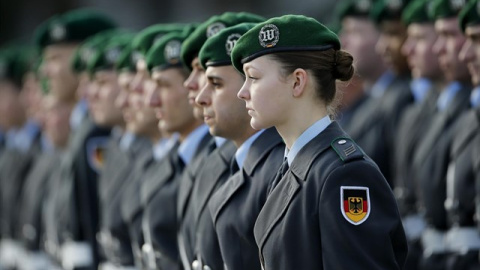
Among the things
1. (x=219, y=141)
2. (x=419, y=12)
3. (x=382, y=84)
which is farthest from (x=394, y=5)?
(x=219, y=141)

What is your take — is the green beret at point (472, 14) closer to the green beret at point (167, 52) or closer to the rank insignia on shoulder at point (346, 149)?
the green beret at point (167, 52)

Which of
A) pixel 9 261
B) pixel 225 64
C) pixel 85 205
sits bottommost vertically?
pixel 9 261

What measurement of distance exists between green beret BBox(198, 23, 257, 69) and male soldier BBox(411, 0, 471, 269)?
2.18m

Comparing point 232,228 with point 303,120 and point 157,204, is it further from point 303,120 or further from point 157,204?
point 157,204

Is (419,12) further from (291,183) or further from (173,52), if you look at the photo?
(291,183)

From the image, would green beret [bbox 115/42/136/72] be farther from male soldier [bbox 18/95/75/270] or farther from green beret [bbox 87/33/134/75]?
male soldier [bbox 18/95/75/270]

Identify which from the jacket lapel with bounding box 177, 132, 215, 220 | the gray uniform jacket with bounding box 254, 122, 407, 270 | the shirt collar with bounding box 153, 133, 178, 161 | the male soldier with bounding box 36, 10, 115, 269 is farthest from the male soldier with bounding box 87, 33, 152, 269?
the gray uniform jacket with bounding box 254, 122, 407, 270

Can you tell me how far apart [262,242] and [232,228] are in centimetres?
63

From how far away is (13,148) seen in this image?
13430 mm

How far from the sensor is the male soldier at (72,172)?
1009 cm

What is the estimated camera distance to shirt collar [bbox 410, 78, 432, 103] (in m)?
9.09

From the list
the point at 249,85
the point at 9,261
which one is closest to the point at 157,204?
the point at 249,85

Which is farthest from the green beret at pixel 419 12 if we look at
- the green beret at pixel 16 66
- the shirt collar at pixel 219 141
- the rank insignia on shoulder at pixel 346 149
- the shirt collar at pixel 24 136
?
the green beret at pixel 16 66

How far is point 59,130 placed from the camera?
1122cm
